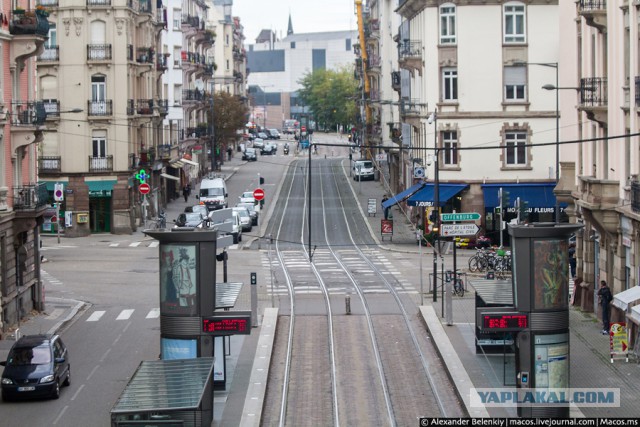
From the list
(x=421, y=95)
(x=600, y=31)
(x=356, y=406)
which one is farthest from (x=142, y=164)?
(x=356, y=406)

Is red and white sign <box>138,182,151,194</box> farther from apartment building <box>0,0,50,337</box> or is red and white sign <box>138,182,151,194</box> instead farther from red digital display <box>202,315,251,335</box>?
red digital display <box>202,315,251,335</box>

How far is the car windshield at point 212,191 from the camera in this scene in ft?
283

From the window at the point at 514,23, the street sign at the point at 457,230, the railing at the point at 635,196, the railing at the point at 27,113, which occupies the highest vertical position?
the window at the point at 514,23

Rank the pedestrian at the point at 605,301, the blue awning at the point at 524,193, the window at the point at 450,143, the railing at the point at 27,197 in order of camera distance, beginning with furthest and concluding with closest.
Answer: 1. the window at the point at 450,143
2. the blue awning at the point at 524,193
3. the railing at the point at 27,197
4. the pedestrian at the point at 605,301

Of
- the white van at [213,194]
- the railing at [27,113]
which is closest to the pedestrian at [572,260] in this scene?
the railing at [27,113]

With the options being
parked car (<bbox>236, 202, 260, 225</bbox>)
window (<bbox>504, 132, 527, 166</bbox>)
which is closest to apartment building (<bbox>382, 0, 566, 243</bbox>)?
window (<bbox>504, 132, 527, 166</bbox>)

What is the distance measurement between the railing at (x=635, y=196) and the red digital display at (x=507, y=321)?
9.48 m

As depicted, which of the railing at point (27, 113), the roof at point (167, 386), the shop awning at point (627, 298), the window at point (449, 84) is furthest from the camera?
the window at point (449, 84)

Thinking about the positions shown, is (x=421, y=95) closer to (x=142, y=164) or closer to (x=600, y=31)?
(x=142, y=164)

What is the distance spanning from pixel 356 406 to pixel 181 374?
18.6ft

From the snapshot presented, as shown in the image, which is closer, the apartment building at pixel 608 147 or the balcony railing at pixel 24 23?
the apartment building at pixel 608 147

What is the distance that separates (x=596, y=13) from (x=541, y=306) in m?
14.6

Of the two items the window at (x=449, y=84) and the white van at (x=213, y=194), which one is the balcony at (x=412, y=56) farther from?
the white van at (x=213, y=194)

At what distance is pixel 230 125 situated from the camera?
12206cm
